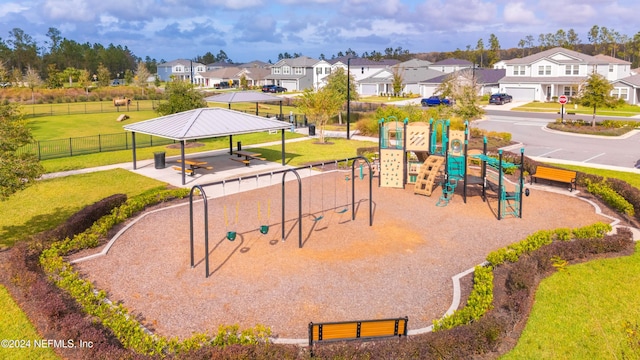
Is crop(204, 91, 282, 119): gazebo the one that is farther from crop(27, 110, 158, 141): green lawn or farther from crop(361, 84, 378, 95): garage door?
crop(361, 84, 378, 95): garage door

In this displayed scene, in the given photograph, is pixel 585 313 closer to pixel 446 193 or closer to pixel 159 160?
pixel 446 193

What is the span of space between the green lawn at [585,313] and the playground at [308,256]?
2032 mm

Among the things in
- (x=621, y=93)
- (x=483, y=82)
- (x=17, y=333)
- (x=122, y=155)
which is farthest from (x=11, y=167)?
(x=483, y=82)

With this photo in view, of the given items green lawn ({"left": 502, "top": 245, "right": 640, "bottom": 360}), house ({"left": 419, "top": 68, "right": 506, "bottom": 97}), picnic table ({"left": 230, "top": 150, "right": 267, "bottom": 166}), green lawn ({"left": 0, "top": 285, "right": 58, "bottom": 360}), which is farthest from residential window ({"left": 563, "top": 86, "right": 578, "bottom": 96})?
green lawn ({"left": 0, "top": 285, "right": 58, "bottom": 360})

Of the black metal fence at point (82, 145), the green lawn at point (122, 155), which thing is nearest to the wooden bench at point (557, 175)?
the green lawn at point (122, 155)

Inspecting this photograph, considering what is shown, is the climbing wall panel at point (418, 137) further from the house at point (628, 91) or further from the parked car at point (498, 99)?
the house at point (628, 91)

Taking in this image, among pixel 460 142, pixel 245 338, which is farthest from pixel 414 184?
pixel 245 338

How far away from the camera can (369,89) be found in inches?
3578

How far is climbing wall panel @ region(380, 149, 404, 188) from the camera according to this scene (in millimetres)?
22531

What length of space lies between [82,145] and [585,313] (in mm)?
33066

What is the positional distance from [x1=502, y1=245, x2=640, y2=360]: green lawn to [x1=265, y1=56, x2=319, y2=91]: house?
3550 inches

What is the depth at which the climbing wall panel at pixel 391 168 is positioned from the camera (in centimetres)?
2253

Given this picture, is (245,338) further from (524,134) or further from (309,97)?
(524,134)

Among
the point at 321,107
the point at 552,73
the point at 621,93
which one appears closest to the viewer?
Answer: the point at 321,107
